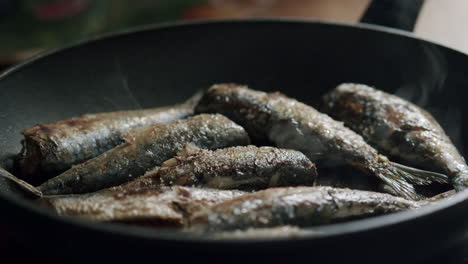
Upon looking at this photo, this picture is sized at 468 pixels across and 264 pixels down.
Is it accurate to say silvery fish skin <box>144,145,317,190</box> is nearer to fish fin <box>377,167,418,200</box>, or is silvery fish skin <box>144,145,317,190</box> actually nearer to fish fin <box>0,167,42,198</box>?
fish fin <box>377,167,418,200</box>

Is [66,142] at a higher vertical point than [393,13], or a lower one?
lower

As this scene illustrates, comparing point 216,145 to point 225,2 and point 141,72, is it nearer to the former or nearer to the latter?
point 141,72

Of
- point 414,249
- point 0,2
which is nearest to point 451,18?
point 414,249

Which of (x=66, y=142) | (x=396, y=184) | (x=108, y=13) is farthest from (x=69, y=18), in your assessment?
(x=396, y=184)

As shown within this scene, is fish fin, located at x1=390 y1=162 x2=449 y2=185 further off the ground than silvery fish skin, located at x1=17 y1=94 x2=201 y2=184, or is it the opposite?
fish fin, located at x1=390 y1=162 x2=449 y2=185

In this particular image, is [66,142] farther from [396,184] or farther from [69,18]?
[69,18]

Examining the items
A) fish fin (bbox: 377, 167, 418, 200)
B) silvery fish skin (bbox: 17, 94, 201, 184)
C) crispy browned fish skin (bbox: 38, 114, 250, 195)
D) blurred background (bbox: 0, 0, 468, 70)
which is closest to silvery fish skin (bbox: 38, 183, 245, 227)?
crispy browned fish skin (bbox: 38, 114, 250, 195)
